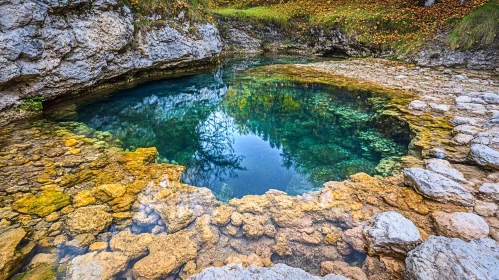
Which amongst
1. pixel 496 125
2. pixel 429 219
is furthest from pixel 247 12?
pixel 429 219

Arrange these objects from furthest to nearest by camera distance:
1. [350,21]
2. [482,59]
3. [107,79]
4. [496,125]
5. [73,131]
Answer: [350,21] → [482,59] → [107,79] → [73,131] → [496,125]

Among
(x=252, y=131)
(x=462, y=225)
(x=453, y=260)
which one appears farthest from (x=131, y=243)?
(x=252, y=131)

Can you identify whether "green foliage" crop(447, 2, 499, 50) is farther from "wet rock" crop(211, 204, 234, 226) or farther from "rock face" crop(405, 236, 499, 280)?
"wet rock" crop(211, 204, 234, 226)

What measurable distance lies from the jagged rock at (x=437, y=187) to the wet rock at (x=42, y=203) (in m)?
5.14

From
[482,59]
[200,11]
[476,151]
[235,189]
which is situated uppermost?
[200,11]

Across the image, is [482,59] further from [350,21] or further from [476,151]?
[476,151]

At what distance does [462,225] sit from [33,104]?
9.40 metres

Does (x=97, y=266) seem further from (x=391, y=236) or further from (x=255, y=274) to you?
(x=391, y=236)

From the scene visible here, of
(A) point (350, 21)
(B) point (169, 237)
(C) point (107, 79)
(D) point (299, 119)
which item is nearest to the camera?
(B) point (169, 237)

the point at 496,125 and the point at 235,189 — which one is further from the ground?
the point at 496,125

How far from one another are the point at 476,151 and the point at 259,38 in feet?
56.4

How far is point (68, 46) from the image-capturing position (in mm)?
6879

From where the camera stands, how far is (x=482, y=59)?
382 inches

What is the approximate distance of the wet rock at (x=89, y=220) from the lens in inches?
124
